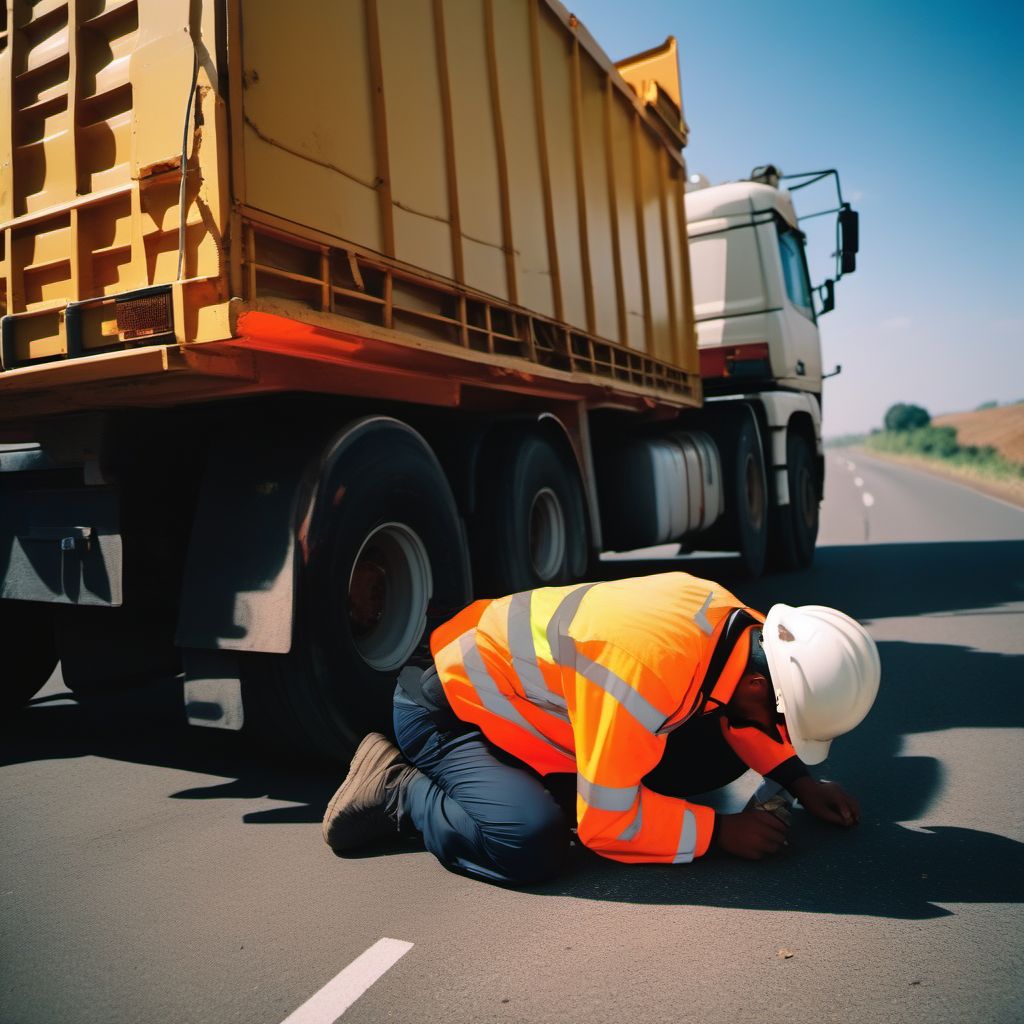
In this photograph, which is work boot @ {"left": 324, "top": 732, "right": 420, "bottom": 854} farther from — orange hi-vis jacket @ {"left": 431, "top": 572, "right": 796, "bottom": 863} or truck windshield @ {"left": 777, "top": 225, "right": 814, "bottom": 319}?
truck windshield @ {"left": 777, "top": 225, "right": 814, "bottom": 319}

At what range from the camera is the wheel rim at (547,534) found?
5.30 m

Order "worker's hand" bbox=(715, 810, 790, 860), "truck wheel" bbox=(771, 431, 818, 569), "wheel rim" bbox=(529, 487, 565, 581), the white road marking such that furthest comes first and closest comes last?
"truck wheel" bbox=(771, 431, 818, 569), "wheel rim" bbox=(529, 487, 565, 581), "worker's hand" bbox=(715, 810, 790, 860), the white road marking

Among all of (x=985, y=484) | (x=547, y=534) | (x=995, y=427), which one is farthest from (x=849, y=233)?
(x=995, y=427)

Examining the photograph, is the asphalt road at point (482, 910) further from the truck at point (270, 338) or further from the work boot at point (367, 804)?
the truck at point (270, 338)

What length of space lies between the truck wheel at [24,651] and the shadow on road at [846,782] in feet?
0.47

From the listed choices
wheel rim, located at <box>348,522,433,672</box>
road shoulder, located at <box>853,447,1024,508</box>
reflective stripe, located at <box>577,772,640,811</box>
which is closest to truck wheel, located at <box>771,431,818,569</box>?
wheel rim, located at <box>348,522,433,672</box>

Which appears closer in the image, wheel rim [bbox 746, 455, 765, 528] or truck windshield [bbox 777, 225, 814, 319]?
wheel rim [bbox 746, 455, 765, 528]

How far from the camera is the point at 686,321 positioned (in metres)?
7.91

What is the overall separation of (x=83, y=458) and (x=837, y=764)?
10.1 feet

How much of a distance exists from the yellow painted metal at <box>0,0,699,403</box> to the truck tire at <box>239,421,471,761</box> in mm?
586

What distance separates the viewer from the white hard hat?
246cm

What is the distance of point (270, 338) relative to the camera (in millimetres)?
2912

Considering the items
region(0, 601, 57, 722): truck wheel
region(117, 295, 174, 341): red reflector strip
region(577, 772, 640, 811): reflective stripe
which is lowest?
region(577, 772, 640, 811): reflective stripe

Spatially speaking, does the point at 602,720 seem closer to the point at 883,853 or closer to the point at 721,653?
the point at 721,653
